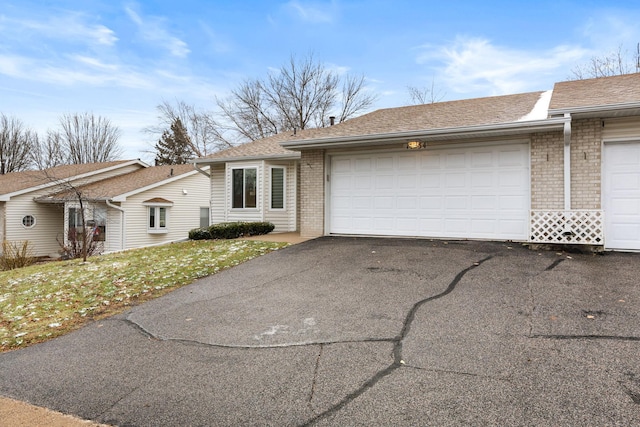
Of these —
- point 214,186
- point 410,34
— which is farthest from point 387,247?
point 410,34

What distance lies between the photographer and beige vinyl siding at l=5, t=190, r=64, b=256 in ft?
59.5

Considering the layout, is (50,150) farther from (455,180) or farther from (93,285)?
(455,180)

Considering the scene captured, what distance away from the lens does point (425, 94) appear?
26234 mm

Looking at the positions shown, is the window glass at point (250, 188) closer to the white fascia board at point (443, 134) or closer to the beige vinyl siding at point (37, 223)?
the white fascia board at point (443, 134)

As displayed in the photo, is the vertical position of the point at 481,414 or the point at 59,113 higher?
the point at 59,113

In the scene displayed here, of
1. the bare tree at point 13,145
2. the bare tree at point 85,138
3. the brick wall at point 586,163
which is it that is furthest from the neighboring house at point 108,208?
the brick wall at point 586,163

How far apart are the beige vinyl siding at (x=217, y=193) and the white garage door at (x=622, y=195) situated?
1198 cm

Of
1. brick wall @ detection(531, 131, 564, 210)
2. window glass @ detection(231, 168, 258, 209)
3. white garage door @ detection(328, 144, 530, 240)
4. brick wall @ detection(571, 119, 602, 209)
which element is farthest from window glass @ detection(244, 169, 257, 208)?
brick wall @ detection(571, 119, 602, 209)

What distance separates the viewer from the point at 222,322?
480 centimetres

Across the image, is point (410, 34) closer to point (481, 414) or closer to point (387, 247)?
point (387, 247)

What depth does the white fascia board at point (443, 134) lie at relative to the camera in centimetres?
805

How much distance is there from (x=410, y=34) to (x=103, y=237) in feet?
54.6

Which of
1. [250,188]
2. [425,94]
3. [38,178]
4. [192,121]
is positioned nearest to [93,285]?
[250,188]

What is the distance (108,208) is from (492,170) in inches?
659
